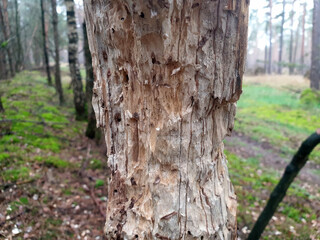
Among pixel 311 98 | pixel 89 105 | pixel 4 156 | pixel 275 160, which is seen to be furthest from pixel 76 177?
pixel 311 98

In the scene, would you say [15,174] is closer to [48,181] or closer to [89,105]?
[48,181]

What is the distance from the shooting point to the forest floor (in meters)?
3.85

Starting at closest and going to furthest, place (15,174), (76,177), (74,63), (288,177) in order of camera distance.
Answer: (288,177), (15,174), (76,177), (74,63)

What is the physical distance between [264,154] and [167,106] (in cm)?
750

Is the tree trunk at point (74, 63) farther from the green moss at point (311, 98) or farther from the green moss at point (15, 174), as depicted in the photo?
the green moss at point (311, 98)

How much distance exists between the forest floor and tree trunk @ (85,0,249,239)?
2.03 m

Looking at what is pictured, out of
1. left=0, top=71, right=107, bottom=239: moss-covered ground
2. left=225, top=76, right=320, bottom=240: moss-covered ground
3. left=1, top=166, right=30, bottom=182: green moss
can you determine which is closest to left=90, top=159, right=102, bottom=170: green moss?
left=0, top=71, right=107, bottom=239: moss-covered ground

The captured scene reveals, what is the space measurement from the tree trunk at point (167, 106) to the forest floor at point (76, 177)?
2.03 meters

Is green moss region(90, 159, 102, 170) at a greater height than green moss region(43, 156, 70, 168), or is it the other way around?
green moss region(43, 156, 70, 168)

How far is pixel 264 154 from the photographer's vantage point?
793 centimetres

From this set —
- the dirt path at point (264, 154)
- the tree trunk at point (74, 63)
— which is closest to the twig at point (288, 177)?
the dirt path at point (264, 154)

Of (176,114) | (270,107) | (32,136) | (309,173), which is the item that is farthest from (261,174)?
(270,107)

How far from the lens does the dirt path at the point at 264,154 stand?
265 inches

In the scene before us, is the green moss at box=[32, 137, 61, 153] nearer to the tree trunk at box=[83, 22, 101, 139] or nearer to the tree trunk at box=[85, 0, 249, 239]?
the tree trunk at box=[83, 22, 101, 139]
